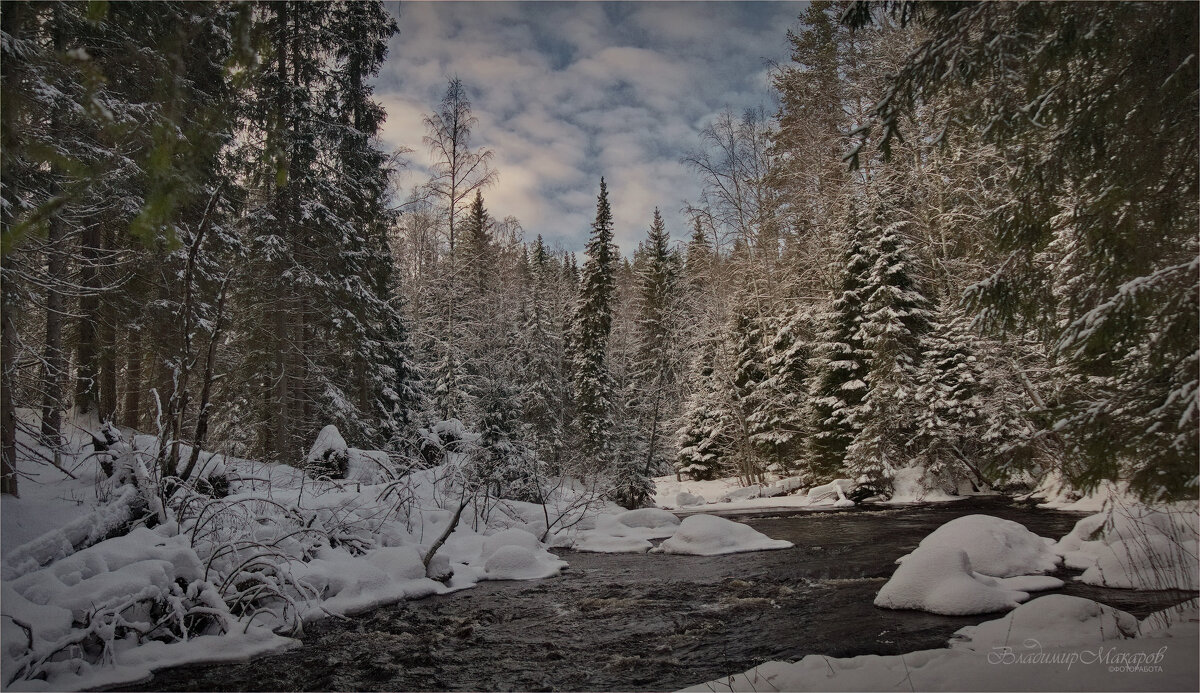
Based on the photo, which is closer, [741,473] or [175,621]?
[175,621]

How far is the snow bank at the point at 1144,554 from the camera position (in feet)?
20.0

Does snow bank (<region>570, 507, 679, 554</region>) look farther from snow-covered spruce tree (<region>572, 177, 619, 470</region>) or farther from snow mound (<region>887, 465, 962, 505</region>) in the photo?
snow-covered spruce tree (<region>572, 177, 619, 470</region>)

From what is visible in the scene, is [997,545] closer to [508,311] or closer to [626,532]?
[626,532]

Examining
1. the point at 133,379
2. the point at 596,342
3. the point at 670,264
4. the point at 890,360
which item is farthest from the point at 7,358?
the point at 670,264

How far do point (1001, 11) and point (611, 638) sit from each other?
6.27 metres

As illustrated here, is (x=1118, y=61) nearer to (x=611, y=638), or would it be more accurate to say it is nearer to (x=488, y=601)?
(x=611, y=638)

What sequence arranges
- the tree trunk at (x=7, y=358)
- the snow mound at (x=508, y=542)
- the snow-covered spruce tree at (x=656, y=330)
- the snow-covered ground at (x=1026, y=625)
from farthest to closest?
1. the snow-covered spruce tree at (x=656, y=330)
2. the snow mound at (x=508, y=542)
3. the tree trunk at (x=7, y=358)
4. the snow-covered ground at (x=1026, y=625)

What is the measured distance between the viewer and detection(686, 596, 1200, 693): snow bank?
137 inches

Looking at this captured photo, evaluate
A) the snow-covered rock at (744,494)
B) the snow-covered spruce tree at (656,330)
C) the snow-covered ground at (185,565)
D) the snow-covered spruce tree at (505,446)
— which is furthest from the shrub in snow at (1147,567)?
the snow-covered spruce tree at (656,330)

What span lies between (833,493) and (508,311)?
1661 centimetres

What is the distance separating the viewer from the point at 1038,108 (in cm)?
442

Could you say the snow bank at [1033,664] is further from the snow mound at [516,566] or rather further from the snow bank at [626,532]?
the snow bank at [626,532]

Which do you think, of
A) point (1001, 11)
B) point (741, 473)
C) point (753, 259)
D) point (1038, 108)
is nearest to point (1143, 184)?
point (1038, 108)

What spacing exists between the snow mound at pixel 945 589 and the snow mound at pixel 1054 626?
87cm
